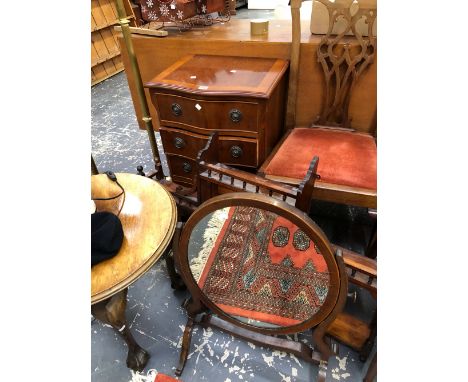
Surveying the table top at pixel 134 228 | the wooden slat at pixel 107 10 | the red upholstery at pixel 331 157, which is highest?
the wooden slat at pixel 107 10

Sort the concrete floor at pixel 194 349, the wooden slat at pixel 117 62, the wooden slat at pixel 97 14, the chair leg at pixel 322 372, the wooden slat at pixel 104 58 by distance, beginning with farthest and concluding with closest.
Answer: the wooden slat at pixel 117 62, the wooden slat at pixel 104 58, the wooden slat at pixel 97 14, the concrete floor at pixel 194 349, the chair leg at pixel 322 372

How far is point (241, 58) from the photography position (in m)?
1.71

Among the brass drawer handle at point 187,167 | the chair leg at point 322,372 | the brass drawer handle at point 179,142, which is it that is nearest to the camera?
the chair leg at point 322,372

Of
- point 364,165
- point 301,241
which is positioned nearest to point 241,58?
point 364,165

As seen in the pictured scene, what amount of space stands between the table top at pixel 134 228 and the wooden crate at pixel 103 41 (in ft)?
12.1

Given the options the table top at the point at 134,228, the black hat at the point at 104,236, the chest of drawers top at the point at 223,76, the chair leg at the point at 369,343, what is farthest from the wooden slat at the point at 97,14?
the chair leg at the point at 369,343

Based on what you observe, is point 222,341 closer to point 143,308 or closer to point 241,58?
point 143,308

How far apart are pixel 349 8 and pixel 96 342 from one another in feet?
6.54

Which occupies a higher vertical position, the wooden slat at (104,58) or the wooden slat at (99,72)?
the wooden slat at (104,58)

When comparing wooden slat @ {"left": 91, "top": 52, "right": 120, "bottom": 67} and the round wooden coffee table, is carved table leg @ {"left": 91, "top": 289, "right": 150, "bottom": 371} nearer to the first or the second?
the round wooden coffee table

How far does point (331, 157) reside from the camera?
1.50 metres

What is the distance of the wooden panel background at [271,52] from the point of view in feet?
5.35

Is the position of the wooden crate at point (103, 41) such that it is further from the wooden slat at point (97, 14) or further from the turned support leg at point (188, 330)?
the turned support leg at point (188, 330)

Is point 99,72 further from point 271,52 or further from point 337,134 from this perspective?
point 337,134
